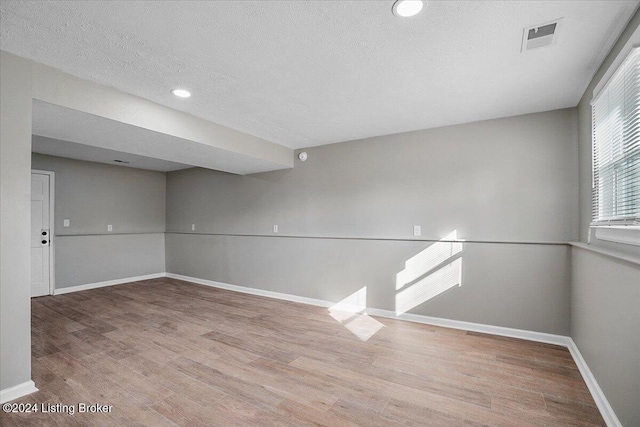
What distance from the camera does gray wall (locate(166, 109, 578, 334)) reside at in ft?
10.1

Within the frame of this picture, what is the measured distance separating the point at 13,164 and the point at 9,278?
0.79m

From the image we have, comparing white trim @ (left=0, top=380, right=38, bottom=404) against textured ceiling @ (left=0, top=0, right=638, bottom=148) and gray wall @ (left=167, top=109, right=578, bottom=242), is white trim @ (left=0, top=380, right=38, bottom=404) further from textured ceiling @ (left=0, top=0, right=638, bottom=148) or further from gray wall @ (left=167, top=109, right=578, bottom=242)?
gray wall @ (left=167, top=109, right=578, bottom=242)

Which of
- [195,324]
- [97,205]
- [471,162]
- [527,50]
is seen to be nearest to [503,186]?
[471,162]

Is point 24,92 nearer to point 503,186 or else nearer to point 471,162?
point 471,162

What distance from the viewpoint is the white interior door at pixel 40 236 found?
486 cm

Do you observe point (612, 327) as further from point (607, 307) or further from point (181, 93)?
point (181, 93)

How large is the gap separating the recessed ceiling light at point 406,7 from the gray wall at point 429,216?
7.20 feet

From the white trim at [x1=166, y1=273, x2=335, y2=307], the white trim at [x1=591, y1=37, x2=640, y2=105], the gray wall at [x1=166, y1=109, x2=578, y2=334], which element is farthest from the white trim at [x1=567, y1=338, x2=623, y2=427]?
the white trim at [x1=166, y1=273, x2=335, y2=307]

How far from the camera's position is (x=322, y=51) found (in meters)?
2.05

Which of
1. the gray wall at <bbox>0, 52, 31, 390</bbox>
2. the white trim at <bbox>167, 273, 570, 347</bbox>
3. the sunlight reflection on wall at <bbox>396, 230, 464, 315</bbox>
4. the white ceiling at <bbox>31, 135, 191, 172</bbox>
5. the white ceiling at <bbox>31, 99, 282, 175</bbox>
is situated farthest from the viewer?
the white ceiling at <bbox>31, 135, 191, 172</bbox>

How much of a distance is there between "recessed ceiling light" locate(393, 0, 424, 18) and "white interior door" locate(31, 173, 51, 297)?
6.08m

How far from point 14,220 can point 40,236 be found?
3853mm

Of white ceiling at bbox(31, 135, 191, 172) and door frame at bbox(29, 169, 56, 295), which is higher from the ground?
white ceiling at bbox(31, 135, 191, 172)

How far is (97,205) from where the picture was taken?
5750 millimetres
